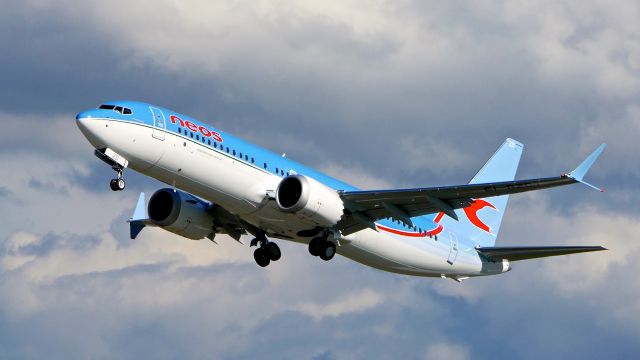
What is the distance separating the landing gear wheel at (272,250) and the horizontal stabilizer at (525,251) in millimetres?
10967

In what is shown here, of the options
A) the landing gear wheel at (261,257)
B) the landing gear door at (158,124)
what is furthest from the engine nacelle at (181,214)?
the landing gear door at (158,124)

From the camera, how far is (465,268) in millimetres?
61656

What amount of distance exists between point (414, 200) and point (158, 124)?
37.2 ft

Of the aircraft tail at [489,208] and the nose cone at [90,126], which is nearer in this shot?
the nose cone at [90,126]

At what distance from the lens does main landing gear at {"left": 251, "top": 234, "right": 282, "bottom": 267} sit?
57.2 metres

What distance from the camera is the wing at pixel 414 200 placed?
5012cm

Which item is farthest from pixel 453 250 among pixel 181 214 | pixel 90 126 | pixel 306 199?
pixel 90 126

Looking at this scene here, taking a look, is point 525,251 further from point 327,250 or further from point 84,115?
point 84,115

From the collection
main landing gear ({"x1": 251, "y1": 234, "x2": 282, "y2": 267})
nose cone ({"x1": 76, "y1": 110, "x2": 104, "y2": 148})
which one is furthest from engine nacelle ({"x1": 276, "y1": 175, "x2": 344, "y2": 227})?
nose cone ({"x1": 76, "y1": 110, "x2": 104, "y2": 148})

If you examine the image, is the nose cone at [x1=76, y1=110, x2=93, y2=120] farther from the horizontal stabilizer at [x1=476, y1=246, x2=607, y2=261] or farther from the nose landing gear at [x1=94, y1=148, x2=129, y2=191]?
the horizontal stabilizer at [x1=476, y1=246, x2=607, y2=261]

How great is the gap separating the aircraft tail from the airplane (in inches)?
90.9

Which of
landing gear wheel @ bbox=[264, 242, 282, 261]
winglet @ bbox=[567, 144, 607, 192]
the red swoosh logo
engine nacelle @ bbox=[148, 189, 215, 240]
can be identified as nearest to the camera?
winglet @ bbox=[567, 144, 607, 192]

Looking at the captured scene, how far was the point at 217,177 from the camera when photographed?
5038 centimetres

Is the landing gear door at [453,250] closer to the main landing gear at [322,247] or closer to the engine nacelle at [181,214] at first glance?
the main landing gear at [322,247]
